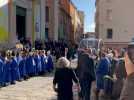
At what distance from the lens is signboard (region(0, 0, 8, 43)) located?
32000 millimetres

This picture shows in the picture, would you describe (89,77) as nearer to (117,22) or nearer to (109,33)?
(109,33)

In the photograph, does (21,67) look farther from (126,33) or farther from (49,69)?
(126,33)

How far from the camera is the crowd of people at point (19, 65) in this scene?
2142 centimetres

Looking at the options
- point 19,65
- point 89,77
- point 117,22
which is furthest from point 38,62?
point 117,22

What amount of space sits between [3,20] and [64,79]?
22197mm

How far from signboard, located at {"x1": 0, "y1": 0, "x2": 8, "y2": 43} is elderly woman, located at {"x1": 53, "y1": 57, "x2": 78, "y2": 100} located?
20.5 metres

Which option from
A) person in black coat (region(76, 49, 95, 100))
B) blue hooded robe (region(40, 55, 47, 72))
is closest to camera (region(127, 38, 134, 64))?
person in black coat (region(76, 49, 95, 100))

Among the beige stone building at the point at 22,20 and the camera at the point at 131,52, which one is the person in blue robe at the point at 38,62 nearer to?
the beige stone building at the point at 22,20

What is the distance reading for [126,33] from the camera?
76.1 m

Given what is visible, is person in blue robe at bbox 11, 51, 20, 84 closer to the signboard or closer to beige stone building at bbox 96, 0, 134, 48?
the signboard

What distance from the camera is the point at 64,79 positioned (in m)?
11.3

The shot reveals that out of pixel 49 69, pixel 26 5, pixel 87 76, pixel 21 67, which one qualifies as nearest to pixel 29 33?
pixel 26 5

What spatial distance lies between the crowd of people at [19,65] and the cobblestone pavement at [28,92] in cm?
47

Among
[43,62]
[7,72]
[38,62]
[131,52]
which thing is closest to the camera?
[131,52]
